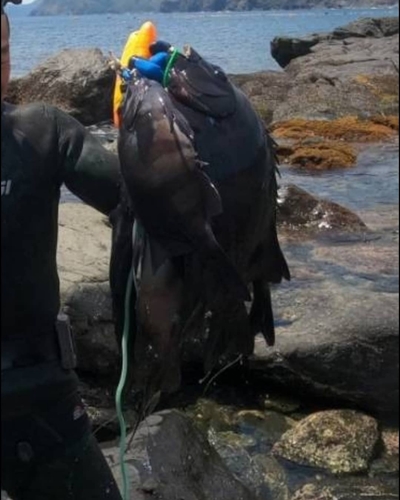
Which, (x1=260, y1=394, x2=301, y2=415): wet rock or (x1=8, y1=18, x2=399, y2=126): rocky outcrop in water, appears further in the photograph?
(x1=8, y1=18, x2=399, y2=126): rocky outcrop in water

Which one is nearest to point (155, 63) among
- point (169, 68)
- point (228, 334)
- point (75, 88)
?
point (169, 68)

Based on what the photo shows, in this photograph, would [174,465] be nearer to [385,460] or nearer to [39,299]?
[385,460]

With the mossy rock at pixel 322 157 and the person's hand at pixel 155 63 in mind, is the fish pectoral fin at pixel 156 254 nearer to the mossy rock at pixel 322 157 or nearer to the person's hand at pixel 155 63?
the person's hand at pixel 155 63

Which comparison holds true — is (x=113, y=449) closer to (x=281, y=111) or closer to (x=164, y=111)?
(x=164, y=111)

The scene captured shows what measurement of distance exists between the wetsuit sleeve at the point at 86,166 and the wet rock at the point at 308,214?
8.80 meters

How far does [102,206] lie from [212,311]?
1.75 ft

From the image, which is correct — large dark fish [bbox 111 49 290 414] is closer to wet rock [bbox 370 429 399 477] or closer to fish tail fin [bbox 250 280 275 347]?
fish tail fin [bbox 250 280 275 347]

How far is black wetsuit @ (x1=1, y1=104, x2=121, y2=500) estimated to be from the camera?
311cm

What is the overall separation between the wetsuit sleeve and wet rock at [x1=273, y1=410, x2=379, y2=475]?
12.9 ft

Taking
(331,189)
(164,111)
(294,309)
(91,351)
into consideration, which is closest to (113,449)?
(91,351)

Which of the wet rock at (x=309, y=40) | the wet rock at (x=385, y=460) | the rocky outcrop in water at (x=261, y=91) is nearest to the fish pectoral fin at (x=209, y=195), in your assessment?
the wet rock at (x=385, y=460)

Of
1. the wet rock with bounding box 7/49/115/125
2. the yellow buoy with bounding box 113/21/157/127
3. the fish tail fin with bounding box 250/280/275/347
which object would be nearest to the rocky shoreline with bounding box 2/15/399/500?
the fish tail fin with bounding box 250/280/275/347

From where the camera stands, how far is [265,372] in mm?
7676

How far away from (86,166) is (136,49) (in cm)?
47
